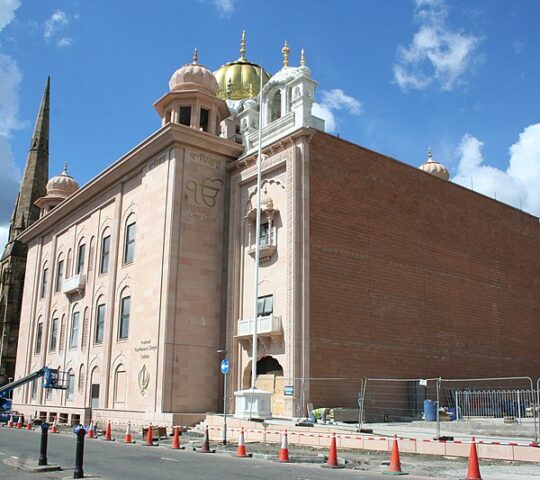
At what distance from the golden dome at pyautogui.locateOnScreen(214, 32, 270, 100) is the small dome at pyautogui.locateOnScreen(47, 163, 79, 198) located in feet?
51.3

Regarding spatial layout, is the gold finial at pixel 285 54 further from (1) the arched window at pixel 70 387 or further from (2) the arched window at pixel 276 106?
(1) the arched window at pixel 70 387

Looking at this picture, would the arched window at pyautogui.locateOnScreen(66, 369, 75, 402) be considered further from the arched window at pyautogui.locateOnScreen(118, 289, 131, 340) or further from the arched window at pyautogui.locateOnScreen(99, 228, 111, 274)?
the arched window at pyautogui.locateOnScreen(118, 289, 131, 340)

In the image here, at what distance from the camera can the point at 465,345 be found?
34.8 meters

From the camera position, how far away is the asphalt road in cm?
1237

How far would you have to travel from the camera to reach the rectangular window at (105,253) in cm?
3903

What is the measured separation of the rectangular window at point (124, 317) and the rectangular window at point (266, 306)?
8353 millimetres

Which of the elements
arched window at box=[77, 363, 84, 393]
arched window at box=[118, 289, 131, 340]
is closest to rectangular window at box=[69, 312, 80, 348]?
arched window at box=[77, 363, 84, 393]

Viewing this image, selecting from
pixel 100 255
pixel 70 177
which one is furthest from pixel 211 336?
pixel 70 177

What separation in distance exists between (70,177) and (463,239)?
32.7 m

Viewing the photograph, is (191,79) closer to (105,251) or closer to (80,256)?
(105,251)

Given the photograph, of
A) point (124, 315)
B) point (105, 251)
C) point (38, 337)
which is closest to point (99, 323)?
point (124, 315)

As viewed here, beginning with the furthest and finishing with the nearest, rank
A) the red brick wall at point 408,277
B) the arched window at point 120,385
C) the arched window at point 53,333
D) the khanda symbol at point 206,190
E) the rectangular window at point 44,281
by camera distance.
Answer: the rectangular window at point 44,281 → the arched window at point 53,333 → the arched window at point 120,385 → the khanda symbol at point 206,190 → the red brick wall at point 408,277

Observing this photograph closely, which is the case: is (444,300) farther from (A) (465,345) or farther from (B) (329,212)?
(B) (329,212)

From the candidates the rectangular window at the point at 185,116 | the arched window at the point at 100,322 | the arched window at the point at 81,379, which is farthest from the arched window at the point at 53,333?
the rectangular window at the point at 185,116
